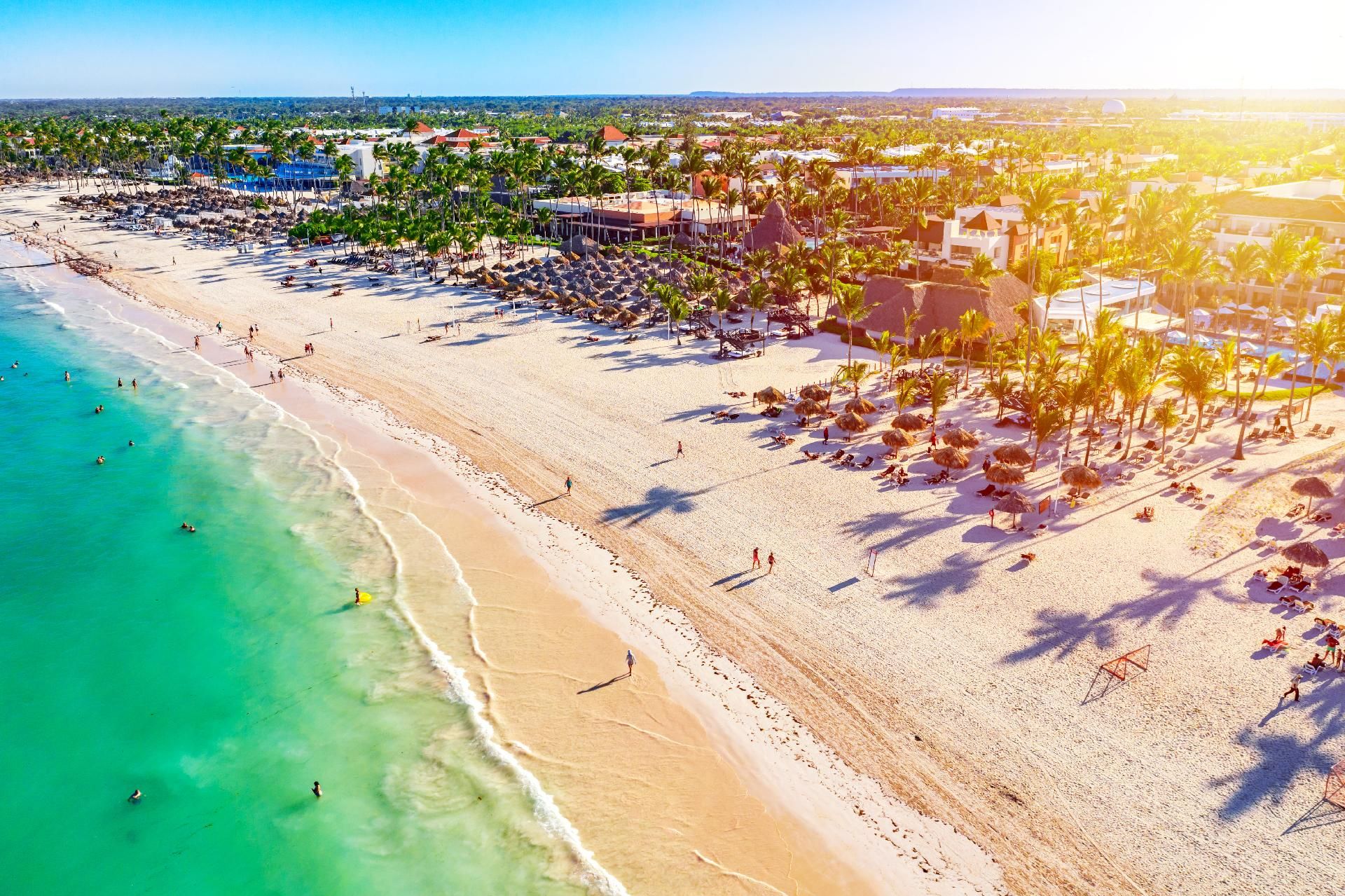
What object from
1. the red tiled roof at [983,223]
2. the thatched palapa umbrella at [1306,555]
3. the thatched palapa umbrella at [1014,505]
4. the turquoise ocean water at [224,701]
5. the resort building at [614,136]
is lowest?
the turquoise ocean water at [224,701]

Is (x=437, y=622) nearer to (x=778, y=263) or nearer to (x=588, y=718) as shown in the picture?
(x=588, y=718)

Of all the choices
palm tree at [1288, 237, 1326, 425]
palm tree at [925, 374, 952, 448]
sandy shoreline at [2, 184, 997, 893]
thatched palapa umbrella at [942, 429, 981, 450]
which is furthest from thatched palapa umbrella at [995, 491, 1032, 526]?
palm tree at [1288, 237, 1326, 425]

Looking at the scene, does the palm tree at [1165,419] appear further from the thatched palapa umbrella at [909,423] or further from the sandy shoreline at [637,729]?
the sandy shoreline at [637,729]

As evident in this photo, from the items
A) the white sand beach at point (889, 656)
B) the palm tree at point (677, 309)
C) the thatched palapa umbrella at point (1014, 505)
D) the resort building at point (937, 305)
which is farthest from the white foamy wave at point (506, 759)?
the resort building at point (937, 305)

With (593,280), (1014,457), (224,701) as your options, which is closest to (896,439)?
(1014,457)

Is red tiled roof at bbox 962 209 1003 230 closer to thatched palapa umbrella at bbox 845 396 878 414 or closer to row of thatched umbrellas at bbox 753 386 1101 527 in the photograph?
row of thatched umbrellas at bbox 753 386 1101 527
